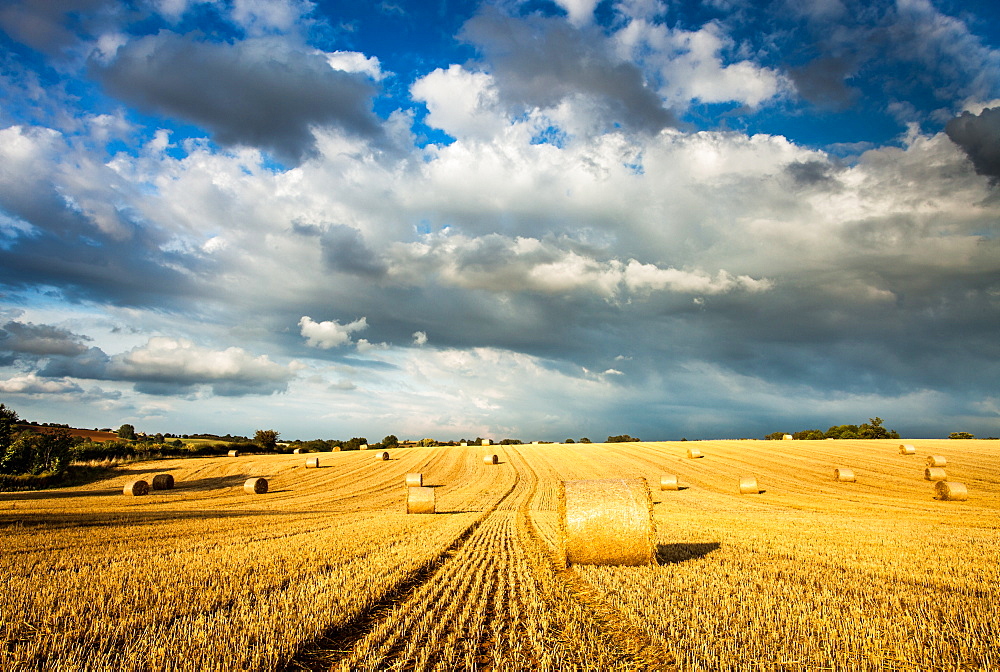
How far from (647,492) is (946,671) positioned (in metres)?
5.03

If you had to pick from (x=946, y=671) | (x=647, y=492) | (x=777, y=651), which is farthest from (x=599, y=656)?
(x=647, y=492)

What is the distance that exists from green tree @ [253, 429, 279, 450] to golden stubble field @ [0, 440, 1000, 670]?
4469 cm

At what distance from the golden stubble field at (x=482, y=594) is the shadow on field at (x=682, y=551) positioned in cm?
10

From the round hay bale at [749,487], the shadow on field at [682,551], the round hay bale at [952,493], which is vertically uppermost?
the shadow on field at [682,551]

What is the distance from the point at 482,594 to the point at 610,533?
9.68 feet

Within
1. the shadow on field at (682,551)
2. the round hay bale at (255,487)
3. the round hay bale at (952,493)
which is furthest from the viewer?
the round hay bale at (255,487)

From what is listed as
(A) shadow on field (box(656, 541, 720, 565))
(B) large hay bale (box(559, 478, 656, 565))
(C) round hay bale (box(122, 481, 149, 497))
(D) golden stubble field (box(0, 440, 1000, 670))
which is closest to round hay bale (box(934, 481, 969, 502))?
(D) golden stubble field (box(0, 440, 1000, 670))

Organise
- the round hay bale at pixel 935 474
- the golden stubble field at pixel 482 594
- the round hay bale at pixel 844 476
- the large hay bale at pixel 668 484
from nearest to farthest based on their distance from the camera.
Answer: the golden stubble field at pixel 482 594 → the round hay bale at pixel 935 474 → the large hay bale at pixel 668 484 → the round hay bale at pixel 844 476

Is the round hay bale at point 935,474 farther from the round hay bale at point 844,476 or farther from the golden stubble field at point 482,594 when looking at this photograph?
the golden stubble field at point 482,594

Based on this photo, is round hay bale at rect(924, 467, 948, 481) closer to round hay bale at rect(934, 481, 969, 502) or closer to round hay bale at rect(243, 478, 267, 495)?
round hay bale at rect(934, 481, 969, 502)

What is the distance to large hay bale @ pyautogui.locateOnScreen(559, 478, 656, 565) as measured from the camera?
28.1 ft

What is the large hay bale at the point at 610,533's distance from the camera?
8.58 metres

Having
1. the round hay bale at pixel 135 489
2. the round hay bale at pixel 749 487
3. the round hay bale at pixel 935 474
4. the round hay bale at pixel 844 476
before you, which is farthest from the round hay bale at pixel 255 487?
the round hay bale at pixel 935 474

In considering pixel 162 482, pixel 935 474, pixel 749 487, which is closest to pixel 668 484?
pixel 749 487
